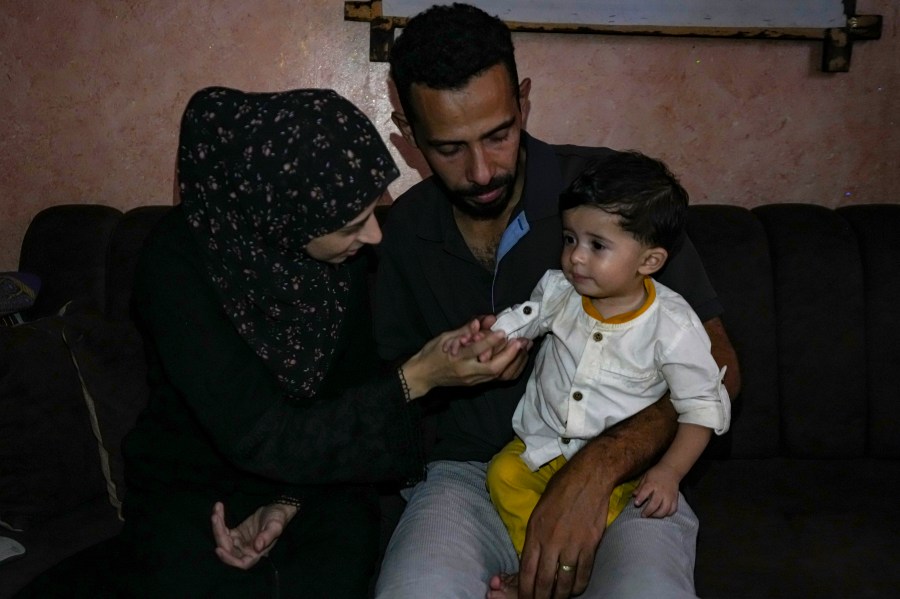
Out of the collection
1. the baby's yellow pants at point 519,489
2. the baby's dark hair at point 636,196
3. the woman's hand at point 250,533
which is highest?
the baby's dark hair at point 636,196

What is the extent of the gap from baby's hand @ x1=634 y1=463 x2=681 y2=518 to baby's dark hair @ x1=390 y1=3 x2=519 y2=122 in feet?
3.00

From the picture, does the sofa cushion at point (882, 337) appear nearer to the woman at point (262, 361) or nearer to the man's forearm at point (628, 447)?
the man's forearm at point (628, 447)

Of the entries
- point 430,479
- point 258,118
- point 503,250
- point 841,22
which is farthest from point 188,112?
point 841,22

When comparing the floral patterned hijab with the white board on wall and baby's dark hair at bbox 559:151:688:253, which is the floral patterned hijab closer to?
baby's dark hair at bbox 559:151:688:253

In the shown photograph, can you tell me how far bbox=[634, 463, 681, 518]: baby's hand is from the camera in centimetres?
171

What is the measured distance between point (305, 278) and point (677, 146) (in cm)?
153

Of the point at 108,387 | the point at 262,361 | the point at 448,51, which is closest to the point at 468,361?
the point at 262,361

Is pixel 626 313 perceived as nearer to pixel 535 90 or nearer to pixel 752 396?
pixel 752 396

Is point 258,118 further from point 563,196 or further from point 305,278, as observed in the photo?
point 563,196

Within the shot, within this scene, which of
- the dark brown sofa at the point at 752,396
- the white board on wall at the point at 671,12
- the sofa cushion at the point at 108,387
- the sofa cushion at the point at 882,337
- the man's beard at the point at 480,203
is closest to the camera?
the man's beard at the point at 480,203

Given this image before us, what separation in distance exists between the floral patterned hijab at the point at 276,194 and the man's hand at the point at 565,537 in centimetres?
61

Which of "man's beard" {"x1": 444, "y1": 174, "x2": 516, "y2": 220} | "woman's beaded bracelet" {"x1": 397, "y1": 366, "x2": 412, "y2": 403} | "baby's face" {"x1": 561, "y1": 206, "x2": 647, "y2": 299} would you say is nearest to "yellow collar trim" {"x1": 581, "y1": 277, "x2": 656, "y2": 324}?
"baby's face" {"x1": 561, "y1": 206, "x2": 647, "y2": 299}

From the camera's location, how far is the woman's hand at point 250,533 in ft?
5.77

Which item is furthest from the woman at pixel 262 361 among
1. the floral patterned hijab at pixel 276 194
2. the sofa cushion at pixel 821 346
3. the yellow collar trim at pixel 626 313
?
the sofa cushion at pixel 821 346
